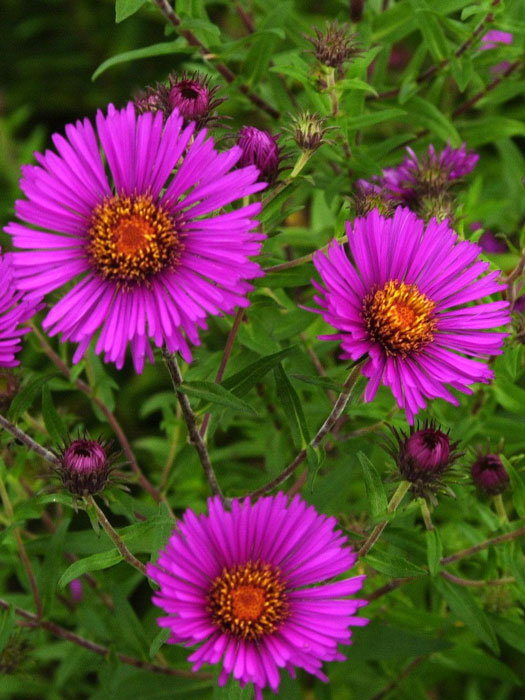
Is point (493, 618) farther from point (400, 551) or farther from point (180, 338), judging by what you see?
point (180, 338)

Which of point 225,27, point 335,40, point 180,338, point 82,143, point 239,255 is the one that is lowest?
point 180,338

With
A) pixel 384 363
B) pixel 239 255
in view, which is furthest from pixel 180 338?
pixel 384 363

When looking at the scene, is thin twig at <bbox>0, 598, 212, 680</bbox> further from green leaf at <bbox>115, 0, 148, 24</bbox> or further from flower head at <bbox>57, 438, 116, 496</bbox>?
green leaf at <bbox>115, 0, 148, 24</bbox>

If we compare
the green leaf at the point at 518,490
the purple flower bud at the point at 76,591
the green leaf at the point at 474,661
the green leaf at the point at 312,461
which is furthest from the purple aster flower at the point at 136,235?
the green leaf at the point at 474,661

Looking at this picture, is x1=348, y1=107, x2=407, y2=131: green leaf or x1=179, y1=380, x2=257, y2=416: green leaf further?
x1=348, y1=107, x2=407, y2=131: green leaf

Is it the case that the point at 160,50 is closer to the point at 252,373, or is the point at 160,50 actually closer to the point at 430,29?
the point at 430,29

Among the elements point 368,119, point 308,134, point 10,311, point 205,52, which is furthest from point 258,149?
point 205,52

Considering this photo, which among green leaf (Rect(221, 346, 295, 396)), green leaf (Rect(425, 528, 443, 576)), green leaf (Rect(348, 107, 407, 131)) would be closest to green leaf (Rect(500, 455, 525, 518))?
green leaf (Rect(425, 528, 443, 576))
